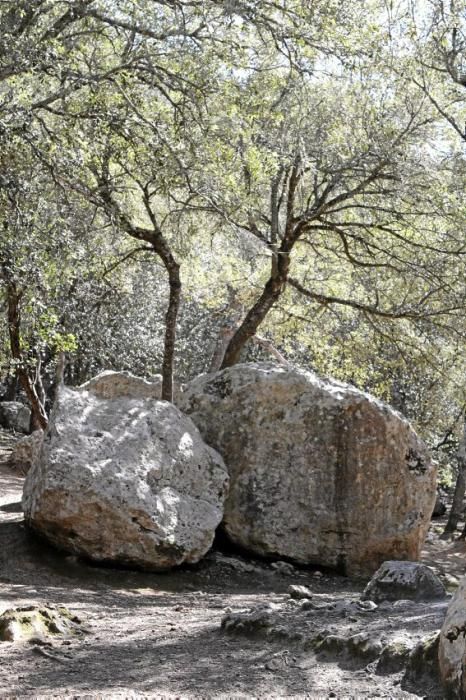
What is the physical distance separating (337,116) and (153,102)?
396 centimetres

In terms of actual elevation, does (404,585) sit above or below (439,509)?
below

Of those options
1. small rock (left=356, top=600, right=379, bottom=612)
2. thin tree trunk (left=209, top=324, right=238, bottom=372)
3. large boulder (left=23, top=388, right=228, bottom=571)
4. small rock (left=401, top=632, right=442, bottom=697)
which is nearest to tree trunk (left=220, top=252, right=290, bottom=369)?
thin tree trunk (left=209, top=324, right=238, bottom=372)

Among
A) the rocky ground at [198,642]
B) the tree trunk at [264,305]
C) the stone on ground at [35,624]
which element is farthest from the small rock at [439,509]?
the stone on ground at [35,624]

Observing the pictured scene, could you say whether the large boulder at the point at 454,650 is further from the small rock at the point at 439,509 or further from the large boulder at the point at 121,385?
the small rock at the point at 439,509

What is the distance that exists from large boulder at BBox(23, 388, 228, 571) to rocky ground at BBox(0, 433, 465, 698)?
0.28m

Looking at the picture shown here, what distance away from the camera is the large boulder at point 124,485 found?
301 inches

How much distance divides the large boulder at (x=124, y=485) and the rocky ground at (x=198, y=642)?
280 millimetres

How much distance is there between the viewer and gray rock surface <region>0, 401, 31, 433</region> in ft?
83.3

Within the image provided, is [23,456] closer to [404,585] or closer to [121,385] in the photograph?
[121,385]

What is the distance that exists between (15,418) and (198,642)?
21528 mm

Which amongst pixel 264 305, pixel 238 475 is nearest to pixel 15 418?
pixel 264 305

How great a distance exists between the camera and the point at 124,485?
7.78 m

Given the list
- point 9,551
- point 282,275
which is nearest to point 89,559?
point 9,551

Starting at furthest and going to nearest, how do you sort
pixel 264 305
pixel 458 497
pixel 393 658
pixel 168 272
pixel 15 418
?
1. pixel 15 418
2. pixel 458 497
3. pixel 264 305
4. pixel 168 272
5. pixel 393 658
